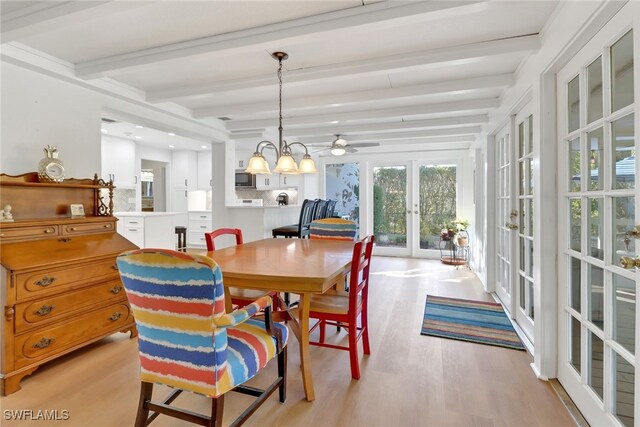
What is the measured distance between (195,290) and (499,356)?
233 centimetres

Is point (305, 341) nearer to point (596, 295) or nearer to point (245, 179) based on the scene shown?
point (596, 295)

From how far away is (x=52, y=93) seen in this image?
2.77m

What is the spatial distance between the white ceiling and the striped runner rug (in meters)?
2.19

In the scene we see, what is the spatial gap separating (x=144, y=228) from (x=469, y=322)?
4801 millimetres

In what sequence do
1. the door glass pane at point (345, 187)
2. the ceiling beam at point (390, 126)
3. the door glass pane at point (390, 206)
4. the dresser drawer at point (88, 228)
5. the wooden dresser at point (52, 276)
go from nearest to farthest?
1. the wooden dresser at point (52, 276)
2. the dresser drawer at point (88, 228)
3. the ceiling beam at point (390, 126)
4. the door glass pane at point (390, 206)
5. the door glass pane at point (345, 187)

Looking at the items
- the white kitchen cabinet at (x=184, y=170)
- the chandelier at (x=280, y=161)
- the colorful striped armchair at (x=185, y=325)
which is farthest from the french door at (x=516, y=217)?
the white kitchen cabinet at (x=184, y=170)

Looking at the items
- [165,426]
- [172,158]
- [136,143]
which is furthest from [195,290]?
[172,158]

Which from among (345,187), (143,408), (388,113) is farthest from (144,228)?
(143,408)

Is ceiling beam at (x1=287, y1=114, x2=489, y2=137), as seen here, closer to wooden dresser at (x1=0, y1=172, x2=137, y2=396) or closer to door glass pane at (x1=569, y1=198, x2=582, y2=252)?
door glass pane at (x1=569, y1=198, x2=582, y2=252)

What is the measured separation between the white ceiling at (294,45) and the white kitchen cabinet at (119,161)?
3204mm

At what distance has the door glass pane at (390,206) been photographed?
262 inches

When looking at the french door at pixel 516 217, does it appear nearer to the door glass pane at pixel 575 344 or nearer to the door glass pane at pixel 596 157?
the door glass pane at pixel 575 344

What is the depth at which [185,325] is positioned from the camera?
→ 51.9 inches

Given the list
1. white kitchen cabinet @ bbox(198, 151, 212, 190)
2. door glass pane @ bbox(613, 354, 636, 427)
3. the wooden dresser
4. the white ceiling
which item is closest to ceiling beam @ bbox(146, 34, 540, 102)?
the white ceiling
